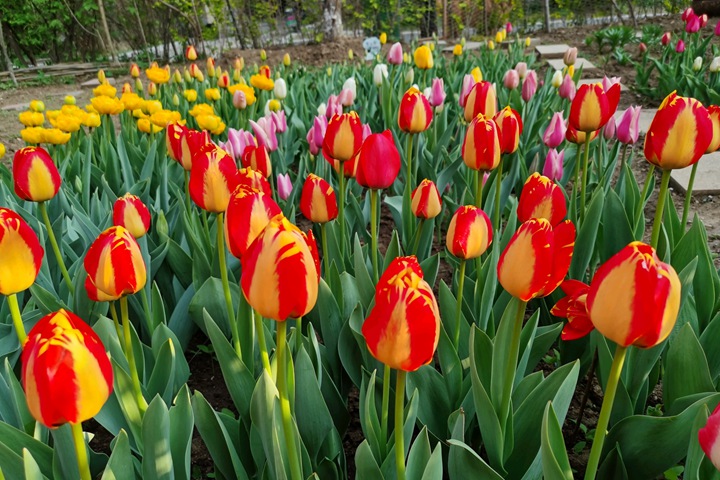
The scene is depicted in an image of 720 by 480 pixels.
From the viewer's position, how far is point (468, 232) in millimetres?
1192

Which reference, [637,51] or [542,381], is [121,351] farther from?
[637,51]

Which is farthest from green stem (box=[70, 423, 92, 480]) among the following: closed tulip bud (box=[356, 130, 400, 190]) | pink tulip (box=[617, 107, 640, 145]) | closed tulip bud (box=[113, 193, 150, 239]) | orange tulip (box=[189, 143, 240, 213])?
pink tulip (box=[617, 107, 640, 145])

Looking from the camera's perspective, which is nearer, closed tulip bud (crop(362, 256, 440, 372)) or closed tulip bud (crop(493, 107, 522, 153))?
closed tulip bud (crop(362, 256, 440, 372))

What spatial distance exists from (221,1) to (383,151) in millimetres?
9893

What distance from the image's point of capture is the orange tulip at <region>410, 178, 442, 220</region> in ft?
4.81

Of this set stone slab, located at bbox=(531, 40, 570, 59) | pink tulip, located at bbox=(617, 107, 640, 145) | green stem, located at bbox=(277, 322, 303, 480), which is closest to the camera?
green stem, located at bbox=(277, 322, 303, 480)

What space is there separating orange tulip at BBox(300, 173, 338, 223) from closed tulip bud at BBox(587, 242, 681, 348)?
2.56 feet

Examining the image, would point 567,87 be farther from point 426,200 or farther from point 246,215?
point 246,215

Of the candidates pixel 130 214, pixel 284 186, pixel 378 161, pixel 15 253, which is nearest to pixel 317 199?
pixel 378 161

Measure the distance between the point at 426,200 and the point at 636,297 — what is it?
854 millimetres

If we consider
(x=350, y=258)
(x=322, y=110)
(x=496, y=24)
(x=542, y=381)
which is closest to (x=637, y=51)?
(x=496, y=24)

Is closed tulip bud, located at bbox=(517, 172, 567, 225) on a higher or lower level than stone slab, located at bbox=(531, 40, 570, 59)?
higher

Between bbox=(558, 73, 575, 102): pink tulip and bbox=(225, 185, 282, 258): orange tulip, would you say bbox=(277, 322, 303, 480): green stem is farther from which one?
bbox=(558, 73, 575, 102): pink tulip

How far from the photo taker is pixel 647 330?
662mm
